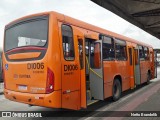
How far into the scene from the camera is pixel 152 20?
2225 cm

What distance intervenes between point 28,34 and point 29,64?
0.90 metres

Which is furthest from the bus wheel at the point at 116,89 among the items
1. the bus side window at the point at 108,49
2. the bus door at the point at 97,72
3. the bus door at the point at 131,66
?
the bus door at the point at 131,66

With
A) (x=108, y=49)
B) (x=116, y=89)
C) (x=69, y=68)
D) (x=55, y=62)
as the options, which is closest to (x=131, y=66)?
(x=116, y=89)

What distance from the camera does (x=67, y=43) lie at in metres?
7.40

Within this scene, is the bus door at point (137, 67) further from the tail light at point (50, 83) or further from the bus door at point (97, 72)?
the tail light at point (50, 83)

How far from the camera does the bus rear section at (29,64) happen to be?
6.82m

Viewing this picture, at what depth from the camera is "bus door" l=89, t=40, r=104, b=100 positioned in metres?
8.81

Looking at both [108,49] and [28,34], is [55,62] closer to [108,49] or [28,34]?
[28,34]

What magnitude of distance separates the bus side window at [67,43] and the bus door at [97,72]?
4.69ft

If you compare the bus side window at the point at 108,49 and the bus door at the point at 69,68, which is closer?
the bus door at the point at 69,68

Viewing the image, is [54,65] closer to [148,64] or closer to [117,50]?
[117,50]

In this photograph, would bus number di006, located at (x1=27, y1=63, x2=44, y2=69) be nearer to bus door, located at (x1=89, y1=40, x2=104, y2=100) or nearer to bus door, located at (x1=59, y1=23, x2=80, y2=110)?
bus door, located at (x1=59, y1=23, x2=80, y2=110)

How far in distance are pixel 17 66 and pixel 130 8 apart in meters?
11.6

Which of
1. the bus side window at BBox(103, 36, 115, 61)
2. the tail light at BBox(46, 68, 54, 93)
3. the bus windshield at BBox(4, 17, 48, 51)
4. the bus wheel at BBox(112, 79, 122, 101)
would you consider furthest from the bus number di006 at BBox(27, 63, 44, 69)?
the bus wheel at BBox(112, 79, 122, 101)
